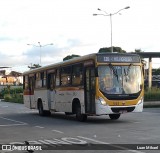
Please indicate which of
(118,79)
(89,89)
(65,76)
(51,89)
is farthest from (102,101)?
(51,89)

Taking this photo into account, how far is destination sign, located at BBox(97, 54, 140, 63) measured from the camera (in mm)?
19500

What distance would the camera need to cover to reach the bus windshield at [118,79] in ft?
63.3

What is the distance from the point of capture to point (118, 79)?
1945 centimetres

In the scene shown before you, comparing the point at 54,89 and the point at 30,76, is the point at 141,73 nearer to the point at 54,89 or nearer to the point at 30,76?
the point at 54,89

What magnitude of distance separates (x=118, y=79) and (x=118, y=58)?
1.02 meters

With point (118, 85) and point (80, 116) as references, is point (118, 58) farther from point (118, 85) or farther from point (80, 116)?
point (80, 116)

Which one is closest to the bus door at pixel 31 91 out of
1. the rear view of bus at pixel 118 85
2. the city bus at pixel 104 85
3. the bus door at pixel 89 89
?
the city bus at pixel 104 85

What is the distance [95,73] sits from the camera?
19.1m

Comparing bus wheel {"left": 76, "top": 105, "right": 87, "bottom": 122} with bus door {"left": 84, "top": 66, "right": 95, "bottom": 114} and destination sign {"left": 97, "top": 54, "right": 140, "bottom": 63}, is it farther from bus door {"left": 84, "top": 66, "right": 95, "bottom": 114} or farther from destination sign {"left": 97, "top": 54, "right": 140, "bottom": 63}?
destination sign {"left": 97, "top": 54, "right": 140, "bottom": 63}

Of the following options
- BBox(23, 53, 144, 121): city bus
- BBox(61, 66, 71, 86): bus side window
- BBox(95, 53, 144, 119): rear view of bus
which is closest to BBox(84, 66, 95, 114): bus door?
BBox(23, 53, 144, 121): city bus

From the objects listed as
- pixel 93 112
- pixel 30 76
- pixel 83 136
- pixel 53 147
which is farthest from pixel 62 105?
pixel 53 147

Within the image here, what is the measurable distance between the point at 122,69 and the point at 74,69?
279cm

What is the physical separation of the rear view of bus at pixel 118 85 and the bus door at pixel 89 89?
369 millimetres

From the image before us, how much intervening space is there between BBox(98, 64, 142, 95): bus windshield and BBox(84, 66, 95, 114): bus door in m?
0.45
